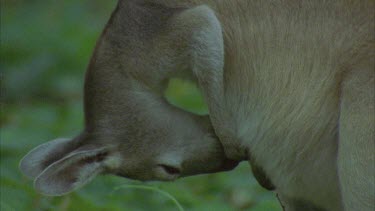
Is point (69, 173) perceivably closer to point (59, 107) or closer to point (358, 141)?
point (358, 141)

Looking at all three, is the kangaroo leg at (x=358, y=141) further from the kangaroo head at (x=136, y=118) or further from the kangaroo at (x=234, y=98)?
the kangaroo head at (x=136, y=118)

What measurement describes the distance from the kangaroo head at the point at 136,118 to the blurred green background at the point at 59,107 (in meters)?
0.35

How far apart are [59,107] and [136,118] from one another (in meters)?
3.28

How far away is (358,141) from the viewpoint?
5.70 metres

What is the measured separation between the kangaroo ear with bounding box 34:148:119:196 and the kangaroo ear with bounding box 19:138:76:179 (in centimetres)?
16

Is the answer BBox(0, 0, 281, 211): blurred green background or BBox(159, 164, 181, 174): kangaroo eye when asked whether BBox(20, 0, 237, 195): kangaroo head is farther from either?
BBox(0, 0, 281, 211): blurred green background

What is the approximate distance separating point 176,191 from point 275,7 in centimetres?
158

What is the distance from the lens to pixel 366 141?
5.68 metres

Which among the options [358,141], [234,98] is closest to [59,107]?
[234,98]

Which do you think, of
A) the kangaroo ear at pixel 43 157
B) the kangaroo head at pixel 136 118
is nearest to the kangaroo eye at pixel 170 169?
the kangaroo head at pixel 136 118

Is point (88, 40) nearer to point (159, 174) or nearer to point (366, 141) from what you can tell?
point (159, 174)

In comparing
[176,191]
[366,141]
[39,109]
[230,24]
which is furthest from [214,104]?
[39,109]

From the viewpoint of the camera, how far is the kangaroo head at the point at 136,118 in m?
6.20

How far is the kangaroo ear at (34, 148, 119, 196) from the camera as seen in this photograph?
616 cm
